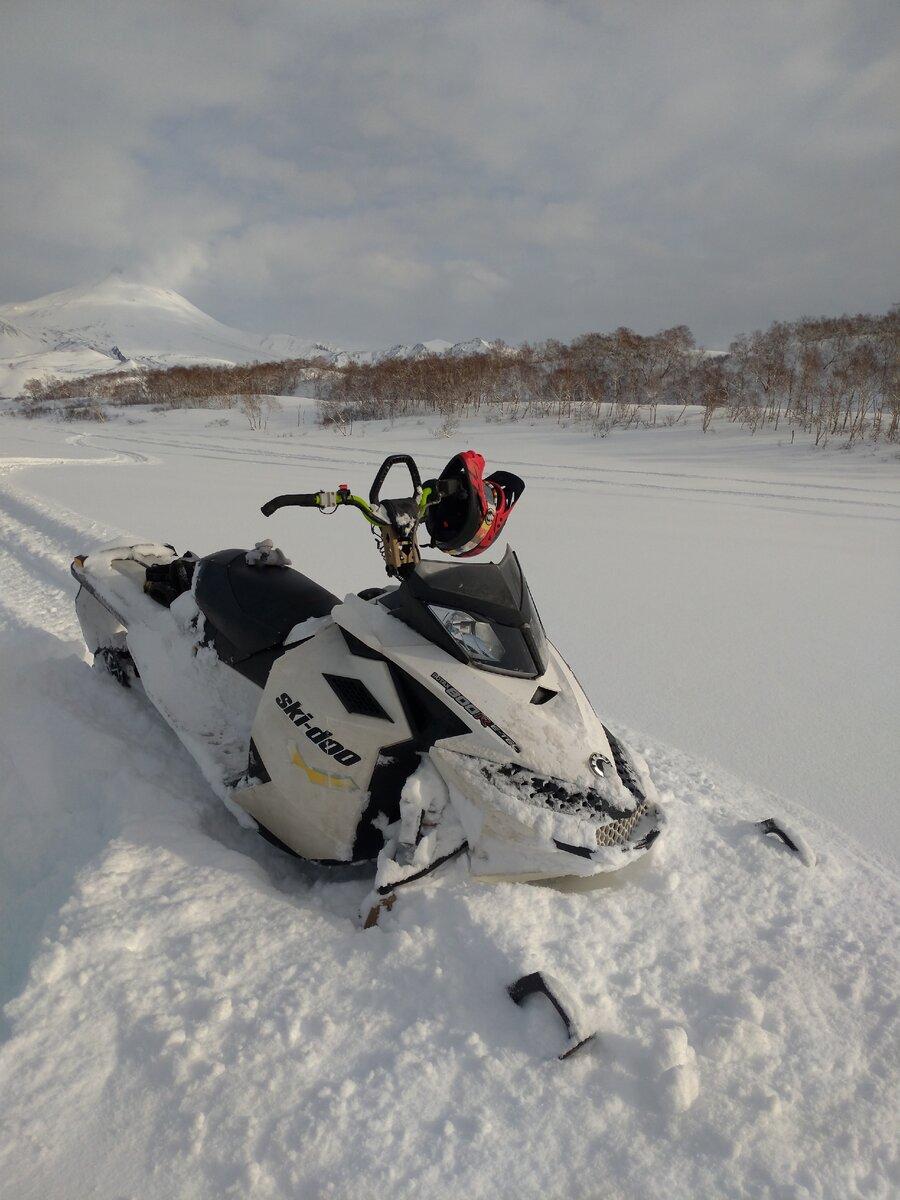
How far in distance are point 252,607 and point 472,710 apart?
45.1 inches

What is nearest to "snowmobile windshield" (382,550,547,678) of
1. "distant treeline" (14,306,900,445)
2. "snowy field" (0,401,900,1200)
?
"snowy field" (0,401,900,1200)

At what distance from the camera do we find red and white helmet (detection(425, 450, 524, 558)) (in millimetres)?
1867

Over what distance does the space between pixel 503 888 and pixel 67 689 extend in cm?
221

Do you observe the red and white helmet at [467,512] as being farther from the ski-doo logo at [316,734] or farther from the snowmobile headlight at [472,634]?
the ski-doo logo at [316,734]

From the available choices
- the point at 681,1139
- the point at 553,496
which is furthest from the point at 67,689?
the point at 553,496

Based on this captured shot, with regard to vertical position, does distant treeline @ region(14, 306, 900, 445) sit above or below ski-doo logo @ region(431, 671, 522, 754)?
above

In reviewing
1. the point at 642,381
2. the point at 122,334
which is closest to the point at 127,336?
the point at 122,334

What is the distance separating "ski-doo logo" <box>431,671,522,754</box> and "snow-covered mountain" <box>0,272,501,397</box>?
415ft

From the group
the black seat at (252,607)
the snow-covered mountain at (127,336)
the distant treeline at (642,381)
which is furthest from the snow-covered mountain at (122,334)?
the black seat at (252,607)

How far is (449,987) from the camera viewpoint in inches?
63.3

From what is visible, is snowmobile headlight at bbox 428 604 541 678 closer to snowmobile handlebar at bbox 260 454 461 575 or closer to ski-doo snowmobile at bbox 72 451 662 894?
ski-doo snowmobile at bbox 72 451 662 894

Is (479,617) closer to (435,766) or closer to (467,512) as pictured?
(467,512)

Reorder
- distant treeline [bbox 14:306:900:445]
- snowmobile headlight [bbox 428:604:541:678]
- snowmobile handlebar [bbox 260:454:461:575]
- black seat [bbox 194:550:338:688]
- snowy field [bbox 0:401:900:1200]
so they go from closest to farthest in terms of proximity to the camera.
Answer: snowy field [bbox 0:401:900:1200]
snowmobile headlight [bbox 428:604:541:678]
snowmobile handlebar [bbox 260:454:461:575]
black seat [bbox 194:550:338:688]
distant treeline [bbox 14:306:900:445]

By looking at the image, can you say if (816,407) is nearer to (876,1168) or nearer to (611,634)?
(611,634)
